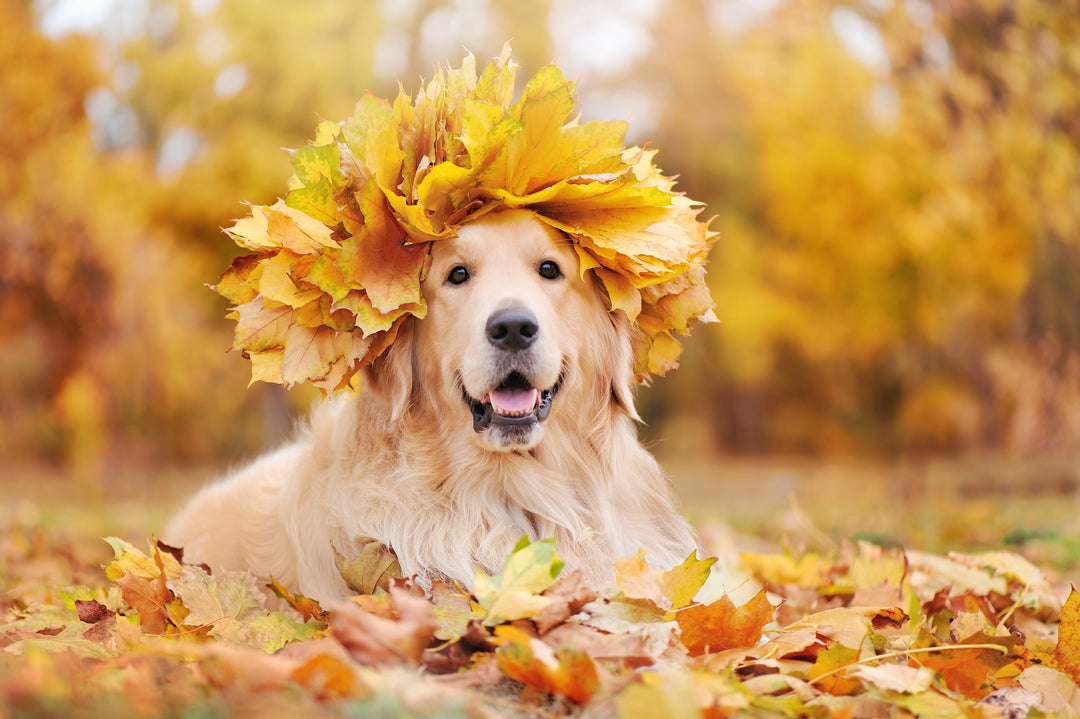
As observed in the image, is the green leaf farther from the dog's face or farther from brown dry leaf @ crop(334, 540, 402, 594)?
the dog's face

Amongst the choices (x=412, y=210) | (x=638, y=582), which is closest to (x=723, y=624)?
(x=638, y=582)

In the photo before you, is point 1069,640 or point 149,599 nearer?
point 1069,640

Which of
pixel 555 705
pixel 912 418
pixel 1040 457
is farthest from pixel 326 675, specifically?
pixel 912 418

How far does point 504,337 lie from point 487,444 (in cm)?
35

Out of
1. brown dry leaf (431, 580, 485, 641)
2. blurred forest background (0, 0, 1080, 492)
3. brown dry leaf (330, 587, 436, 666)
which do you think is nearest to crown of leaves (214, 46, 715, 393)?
brown dry leaf (431, 580, 485, 641)

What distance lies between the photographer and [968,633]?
2.45 metres

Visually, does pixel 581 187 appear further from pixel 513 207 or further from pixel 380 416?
pixel 380 416

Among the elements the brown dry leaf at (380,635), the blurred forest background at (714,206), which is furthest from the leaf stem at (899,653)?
the blurred forest background at (714,206)

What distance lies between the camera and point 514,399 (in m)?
2.73

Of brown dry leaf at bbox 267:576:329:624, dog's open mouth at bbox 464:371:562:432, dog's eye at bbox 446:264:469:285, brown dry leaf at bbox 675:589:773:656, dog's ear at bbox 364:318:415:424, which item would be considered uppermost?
dog's eye at bbox 446:264:469:285

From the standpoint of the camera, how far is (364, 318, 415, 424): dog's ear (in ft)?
9.33

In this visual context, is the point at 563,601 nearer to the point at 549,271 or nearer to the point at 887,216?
the point at 549,271

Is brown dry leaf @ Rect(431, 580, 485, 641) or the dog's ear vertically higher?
the dog's ear

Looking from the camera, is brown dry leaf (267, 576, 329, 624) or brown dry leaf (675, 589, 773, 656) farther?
brown dry leaf (267, 576, 329, 624)
